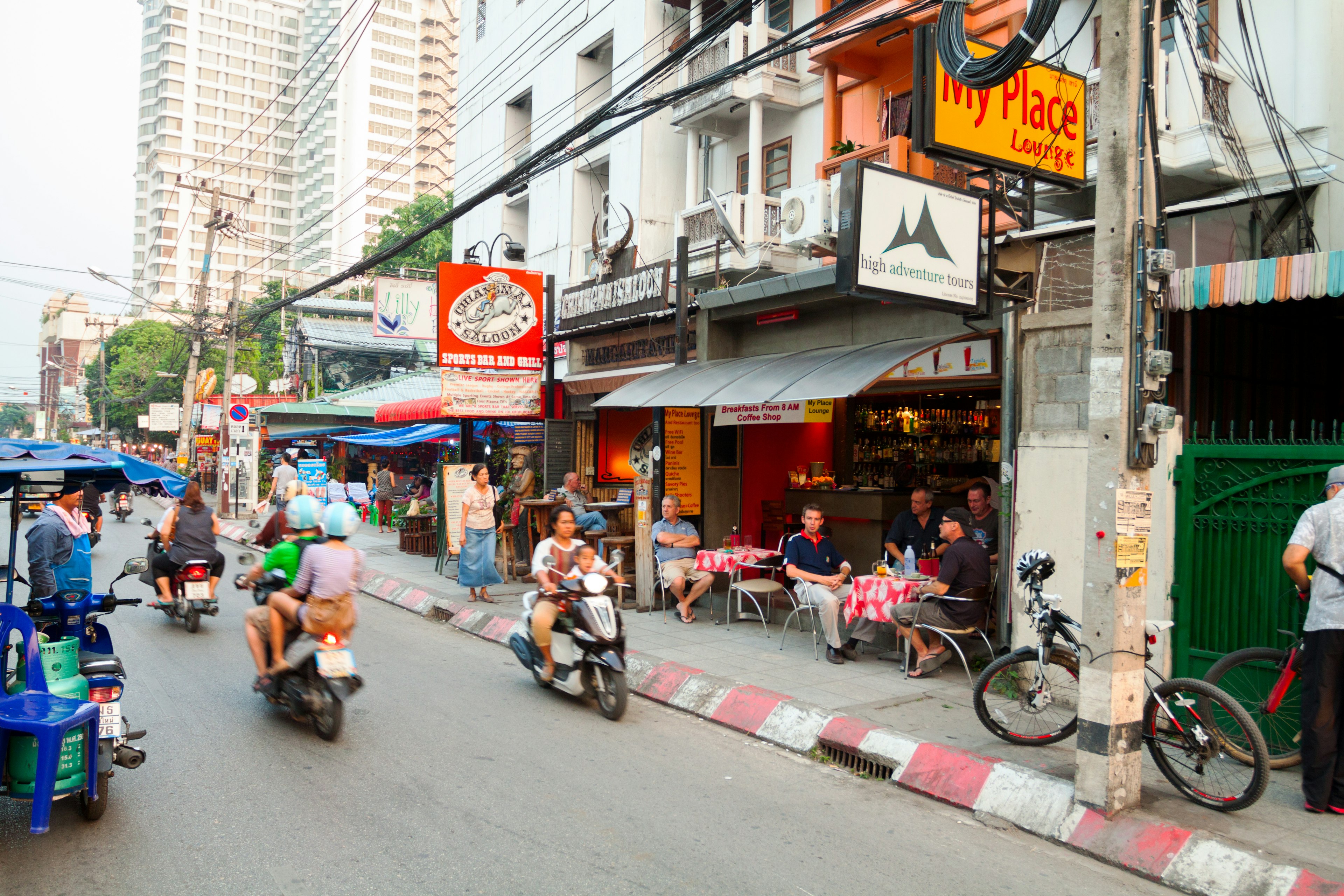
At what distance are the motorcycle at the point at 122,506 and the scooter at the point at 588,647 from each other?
21.4m

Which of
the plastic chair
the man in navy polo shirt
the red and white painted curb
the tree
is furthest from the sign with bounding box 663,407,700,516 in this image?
the tree

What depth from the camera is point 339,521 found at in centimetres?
686

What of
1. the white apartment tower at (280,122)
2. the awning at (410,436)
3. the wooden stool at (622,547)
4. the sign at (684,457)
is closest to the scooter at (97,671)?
the wooden stool at (622,547)

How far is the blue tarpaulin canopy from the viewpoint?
17.3ft

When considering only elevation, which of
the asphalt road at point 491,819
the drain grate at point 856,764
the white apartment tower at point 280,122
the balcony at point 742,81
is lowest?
the drain grate at point 856,764

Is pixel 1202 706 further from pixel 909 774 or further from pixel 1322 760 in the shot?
pixel 909 774

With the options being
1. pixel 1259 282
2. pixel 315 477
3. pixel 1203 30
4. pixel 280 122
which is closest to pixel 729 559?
pixel 1259 282

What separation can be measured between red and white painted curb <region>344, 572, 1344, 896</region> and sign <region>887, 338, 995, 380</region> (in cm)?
368

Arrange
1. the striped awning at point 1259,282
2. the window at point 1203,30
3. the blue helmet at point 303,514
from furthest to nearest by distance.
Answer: the window at point 1203,30, the blue helmet at point 303,514, the striped awning at point 1259,282

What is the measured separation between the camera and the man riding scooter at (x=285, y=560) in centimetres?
721

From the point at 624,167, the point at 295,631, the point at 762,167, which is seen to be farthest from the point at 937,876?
the point at 624,167

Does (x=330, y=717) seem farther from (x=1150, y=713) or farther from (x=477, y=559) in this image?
(x=477, y=559)

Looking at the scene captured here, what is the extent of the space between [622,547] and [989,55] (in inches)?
304

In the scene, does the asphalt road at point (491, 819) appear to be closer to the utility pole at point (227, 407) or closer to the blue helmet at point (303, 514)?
the blue helmet at point (303, 514)
